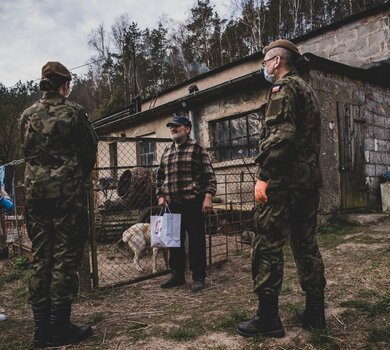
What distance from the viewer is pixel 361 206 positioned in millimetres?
7141

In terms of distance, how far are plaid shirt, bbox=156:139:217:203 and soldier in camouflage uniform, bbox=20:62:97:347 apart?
53.6 inches

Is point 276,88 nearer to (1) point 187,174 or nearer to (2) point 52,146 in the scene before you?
(2) point 52,146

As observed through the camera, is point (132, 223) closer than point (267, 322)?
No

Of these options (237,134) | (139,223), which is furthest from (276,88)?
(237,134)

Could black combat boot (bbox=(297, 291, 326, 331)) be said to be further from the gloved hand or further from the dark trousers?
the dark trousers

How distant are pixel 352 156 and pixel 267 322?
5635 mm

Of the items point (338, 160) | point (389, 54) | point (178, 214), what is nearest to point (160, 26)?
A: point (389, 54)

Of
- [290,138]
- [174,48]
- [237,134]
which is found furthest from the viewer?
[174,48]

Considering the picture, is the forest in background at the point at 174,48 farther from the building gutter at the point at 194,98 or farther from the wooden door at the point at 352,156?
the wooden door at the point at 352,156

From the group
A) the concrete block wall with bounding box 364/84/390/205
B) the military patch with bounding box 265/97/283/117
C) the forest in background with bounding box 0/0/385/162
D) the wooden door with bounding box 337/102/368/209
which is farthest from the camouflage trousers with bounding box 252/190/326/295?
the forest in background with bounding box 0/0/385/162

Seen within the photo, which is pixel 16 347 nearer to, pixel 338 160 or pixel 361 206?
pixel 338 160

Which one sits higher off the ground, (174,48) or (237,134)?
(174,48)

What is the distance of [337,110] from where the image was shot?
6.70 meters

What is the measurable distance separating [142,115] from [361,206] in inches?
261
